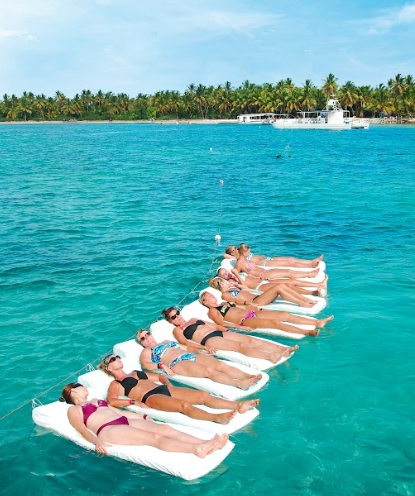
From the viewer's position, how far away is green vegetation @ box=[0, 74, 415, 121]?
119 m

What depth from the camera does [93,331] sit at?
12055 mm

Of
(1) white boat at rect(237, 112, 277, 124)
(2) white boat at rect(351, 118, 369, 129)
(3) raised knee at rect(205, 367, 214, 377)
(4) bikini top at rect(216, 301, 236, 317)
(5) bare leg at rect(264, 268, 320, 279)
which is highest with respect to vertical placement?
(1) white boat at rect(237, 112, 277, 124)

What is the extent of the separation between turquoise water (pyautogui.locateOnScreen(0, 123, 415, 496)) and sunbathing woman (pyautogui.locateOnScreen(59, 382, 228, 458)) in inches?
14.8

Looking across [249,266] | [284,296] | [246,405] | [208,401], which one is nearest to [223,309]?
[284,296]

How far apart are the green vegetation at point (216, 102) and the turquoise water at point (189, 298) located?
92398 mm

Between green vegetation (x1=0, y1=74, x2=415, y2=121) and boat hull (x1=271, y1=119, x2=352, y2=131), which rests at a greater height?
green vegetation (x1=0, y1=74, x2=415, y2=121)

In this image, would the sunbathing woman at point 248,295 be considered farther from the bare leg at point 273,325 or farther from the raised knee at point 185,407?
the raised knee at point 185,407

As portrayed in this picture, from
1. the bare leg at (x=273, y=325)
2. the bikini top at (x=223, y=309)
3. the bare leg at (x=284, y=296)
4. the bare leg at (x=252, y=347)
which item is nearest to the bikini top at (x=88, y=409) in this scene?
the bare leg at (x=252, y=347)

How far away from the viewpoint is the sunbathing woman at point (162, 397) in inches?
307

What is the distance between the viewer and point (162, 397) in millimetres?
8070

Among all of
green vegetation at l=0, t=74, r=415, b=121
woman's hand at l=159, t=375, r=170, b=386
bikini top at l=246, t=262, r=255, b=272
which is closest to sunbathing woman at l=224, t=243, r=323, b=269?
bikini top at l=246, t=262, r=255, b=272

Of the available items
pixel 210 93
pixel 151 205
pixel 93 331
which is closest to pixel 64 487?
pixel 93 331

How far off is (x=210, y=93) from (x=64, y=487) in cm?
15860

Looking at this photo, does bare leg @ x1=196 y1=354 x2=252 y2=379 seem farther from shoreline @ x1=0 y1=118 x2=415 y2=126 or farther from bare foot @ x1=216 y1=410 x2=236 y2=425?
shoreline @ x1=0 y1=118 x2=415 y2=126
